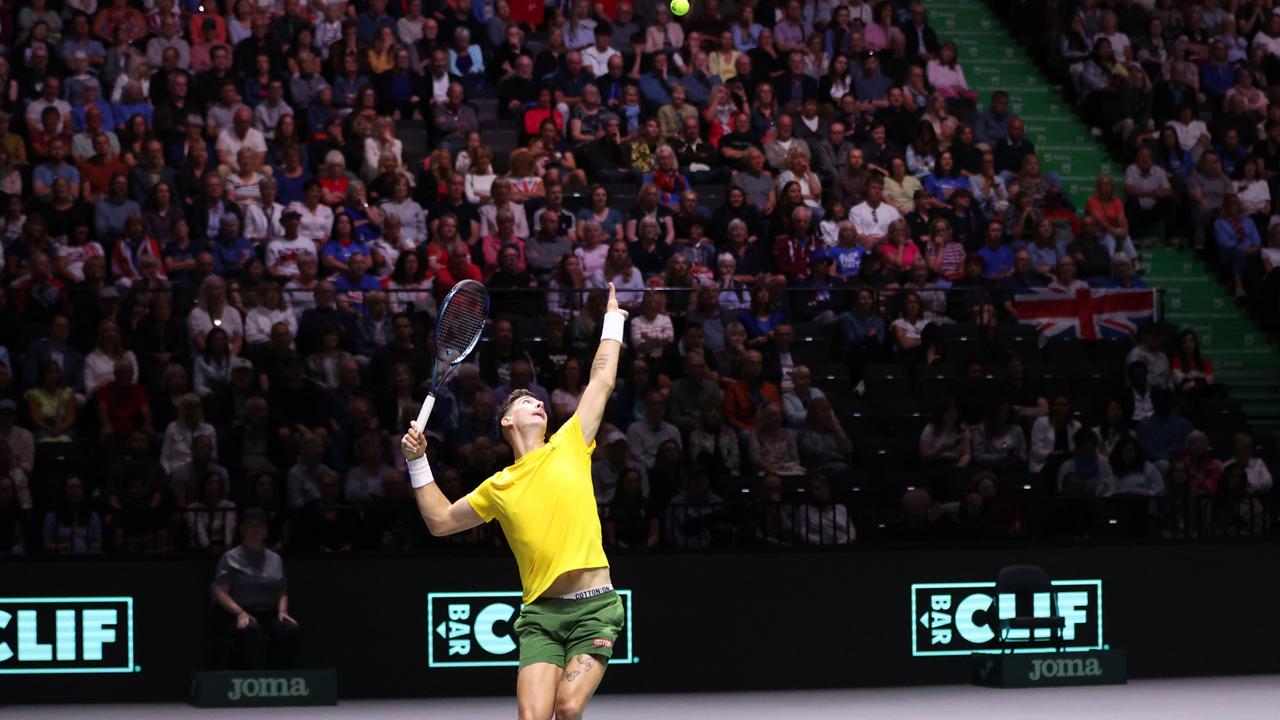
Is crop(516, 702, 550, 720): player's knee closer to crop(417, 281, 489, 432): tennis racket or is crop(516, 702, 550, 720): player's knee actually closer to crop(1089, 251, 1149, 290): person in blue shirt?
crop(417, 281, 489, 432): tennis racket

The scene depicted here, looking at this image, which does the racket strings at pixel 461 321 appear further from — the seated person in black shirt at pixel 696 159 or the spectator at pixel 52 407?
the seated person in black shirt at pixel 696 159

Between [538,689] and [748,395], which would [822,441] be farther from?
[538,689]

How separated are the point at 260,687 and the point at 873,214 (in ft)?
26.9

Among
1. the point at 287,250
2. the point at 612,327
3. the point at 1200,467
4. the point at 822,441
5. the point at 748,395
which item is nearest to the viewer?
the point at 612,327

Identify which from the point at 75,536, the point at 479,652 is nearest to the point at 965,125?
the point at 479,652

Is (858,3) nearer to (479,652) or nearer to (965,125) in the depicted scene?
(965,125)

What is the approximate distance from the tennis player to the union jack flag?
9.85m

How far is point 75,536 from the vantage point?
13.3 metres

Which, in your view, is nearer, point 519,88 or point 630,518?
point 630,518

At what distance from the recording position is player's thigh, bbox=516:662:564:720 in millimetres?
7676

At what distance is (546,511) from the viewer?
7.95 metres

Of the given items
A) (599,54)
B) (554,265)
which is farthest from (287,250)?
(599,54)

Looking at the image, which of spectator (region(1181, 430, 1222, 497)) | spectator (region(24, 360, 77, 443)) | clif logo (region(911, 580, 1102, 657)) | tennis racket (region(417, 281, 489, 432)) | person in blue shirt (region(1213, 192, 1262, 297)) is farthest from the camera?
person in blue shirt (region(1213, 192, 1262, 297))

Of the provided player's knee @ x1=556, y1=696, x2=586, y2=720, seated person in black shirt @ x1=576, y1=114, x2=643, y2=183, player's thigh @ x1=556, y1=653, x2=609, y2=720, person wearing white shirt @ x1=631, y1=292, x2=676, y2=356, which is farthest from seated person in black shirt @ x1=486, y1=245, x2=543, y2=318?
player's knee @ x1=556, y1=696, x2=586, y2=720
